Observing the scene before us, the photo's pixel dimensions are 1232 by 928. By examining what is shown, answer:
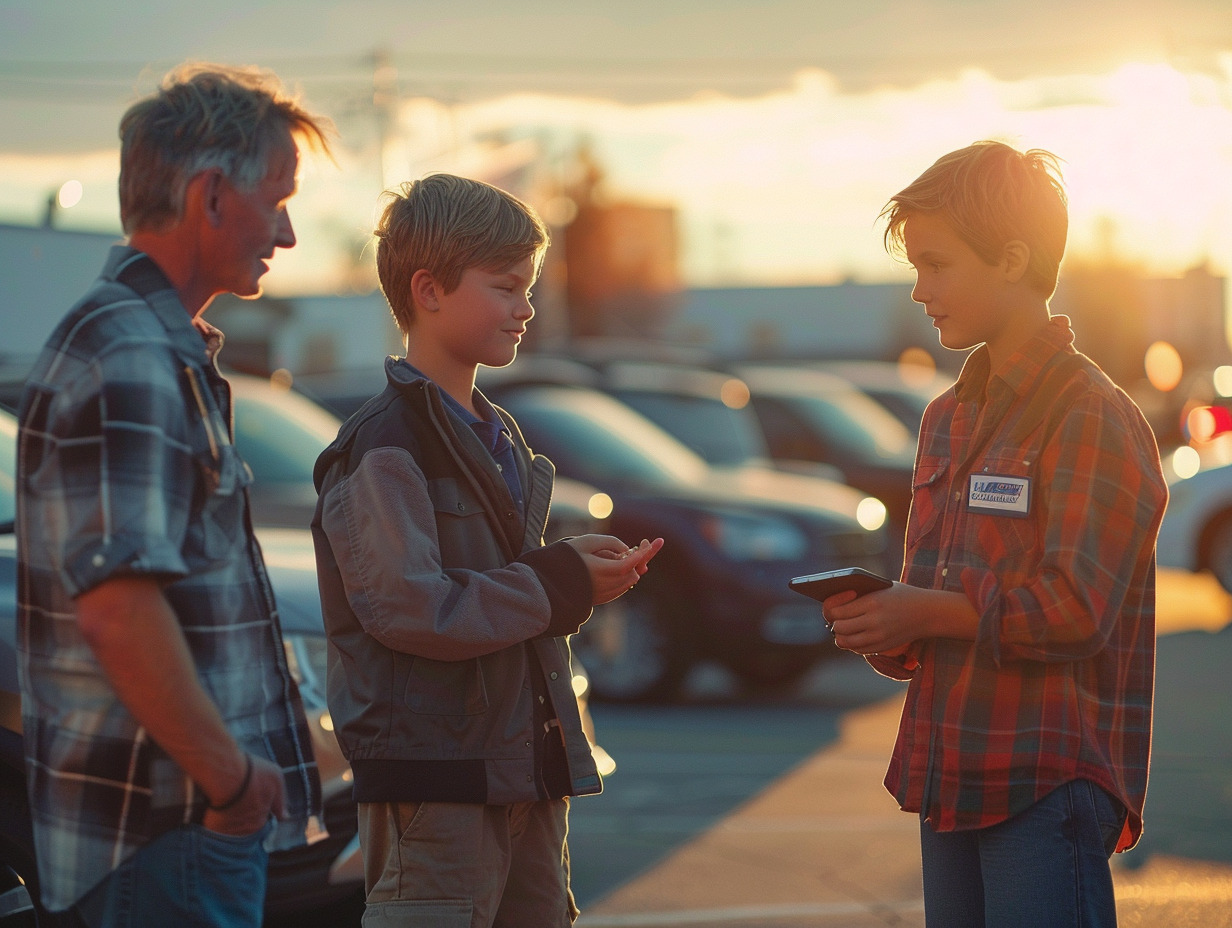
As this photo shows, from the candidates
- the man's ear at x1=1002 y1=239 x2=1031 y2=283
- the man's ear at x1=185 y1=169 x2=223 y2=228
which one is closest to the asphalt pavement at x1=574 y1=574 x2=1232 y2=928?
the man's ear at x1=1002 y1=239 x2=1031 y2=283

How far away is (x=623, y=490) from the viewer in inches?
353

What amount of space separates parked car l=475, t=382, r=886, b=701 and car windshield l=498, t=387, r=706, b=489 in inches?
0.5

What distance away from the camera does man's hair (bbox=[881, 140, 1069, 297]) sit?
254 centimetres

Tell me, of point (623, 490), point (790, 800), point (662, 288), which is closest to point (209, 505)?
point (790, 800)

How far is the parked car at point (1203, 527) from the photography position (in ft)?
40.4

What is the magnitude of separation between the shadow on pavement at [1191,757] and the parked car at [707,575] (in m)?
1.96

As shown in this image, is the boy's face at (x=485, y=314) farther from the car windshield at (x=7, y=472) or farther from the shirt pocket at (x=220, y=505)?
the car windshield at (x=7, y=472)

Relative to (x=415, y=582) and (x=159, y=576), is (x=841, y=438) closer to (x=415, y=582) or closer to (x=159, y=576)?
(x=415, y=582)

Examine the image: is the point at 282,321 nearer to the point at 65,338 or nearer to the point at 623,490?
the point at 623,490

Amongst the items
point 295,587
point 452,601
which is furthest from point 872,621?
point 295,587

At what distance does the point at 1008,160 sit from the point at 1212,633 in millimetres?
9300

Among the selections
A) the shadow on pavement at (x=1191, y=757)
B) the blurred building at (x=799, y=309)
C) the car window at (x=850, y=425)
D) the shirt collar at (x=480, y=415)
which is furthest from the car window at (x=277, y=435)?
the blurred building at (x=799, y=309)

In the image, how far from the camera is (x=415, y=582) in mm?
2459

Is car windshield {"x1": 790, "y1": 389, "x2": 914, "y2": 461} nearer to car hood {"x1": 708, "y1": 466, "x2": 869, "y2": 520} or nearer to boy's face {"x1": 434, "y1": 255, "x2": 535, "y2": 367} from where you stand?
car hood {"x1": 708, "y1": 466, "x2": 869, "y2": 520}
